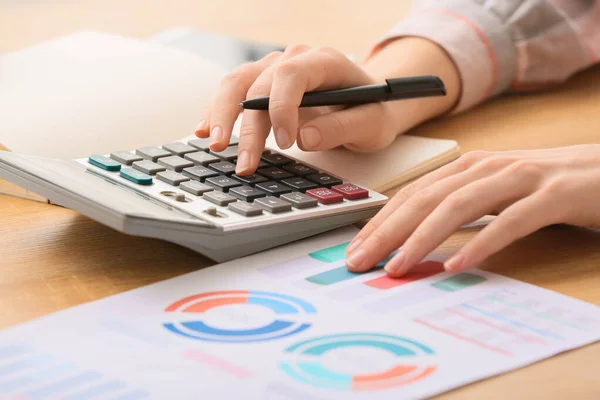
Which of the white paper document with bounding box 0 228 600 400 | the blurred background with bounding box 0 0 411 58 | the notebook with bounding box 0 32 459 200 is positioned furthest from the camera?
the blurred background with bounding box 0 0 411 58

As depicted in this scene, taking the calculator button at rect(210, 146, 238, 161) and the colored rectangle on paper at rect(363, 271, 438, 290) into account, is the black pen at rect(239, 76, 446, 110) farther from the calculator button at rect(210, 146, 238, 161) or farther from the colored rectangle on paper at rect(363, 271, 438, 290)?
the colored rectangle on paper at rect(363, 271, 438, 290)

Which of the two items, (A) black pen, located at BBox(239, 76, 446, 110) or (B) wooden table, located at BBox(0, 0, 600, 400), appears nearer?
(B) wooden table, located at BBox(0, 0, 600, 400)

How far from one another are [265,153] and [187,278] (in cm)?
19

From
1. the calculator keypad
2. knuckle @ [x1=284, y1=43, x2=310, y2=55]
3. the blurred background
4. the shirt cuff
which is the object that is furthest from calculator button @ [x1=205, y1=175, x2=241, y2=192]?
the blurred background

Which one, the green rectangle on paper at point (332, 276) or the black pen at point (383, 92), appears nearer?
the green rectangle on paper at point (332, 276)

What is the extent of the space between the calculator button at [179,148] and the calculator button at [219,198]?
0.34 feet

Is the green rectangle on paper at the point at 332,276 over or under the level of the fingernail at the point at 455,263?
under

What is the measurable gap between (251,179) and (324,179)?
6cm

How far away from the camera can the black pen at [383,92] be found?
70 centimetres

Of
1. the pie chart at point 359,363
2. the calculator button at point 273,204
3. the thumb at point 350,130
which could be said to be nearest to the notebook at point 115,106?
the thumb at point 350,130

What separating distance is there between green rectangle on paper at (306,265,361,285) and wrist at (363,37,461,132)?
0.33 m

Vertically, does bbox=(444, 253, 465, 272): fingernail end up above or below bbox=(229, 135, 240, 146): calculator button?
below

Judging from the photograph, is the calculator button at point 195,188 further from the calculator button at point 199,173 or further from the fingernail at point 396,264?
the fingernail at point 396,264

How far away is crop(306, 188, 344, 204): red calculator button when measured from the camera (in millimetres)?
606
